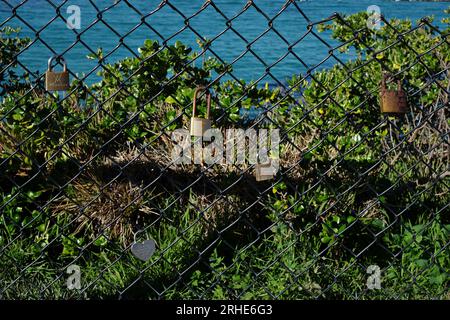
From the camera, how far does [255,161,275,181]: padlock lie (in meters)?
3.10

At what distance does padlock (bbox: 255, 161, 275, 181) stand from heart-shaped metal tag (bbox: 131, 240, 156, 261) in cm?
51

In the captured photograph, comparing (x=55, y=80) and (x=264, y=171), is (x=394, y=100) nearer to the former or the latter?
(x=264, y=171)

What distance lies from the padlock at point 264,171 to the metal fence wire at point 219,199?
0.4 inches

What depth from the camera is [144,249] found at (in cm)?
296

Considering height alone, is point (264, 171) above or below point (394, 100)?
below

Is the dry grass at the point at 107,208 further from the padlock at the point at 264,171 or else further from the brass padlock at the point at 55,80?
the brass padlock at the point at 55,80

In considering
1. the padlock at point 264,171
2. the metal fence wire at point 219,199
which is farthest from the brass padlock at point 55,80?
the padlock at point 264,171

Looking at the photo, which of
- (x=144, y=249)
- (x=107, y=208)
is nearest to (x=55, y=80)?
(x=144, y=249)

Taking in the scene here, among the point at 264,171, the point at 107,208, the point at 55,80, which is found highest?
the point at 55,80

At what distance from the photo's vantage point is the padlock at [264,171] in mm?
3102

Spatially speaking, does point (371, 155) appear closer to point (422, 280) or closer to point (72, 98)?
point (422, 280)

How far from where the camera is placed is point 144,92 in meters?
3.56

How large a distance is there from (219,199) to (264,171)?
0.22m

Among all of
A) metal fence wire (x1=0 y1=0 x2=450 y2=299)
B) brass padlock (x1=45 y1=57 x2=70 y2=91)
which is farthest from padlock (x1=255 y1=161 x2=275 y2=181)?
brass padlock (x1=45 y1=57 x2=70 y2=91)
